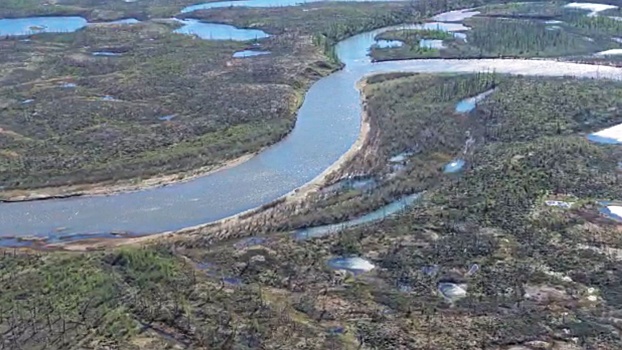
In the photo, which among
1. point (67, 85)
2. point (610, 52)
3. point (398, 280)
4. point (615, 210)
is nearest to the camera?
point (398, 280)

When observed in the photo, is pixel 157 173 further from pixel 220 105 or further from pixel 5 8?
pixel 5 8

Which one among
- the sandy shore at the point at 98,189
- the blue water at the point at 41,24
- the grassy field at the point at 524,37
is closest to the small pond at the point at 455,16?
the grassy field at the point at 524,37

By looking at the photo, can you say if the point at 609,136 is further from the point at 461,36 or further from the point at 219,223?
the point at 461,36

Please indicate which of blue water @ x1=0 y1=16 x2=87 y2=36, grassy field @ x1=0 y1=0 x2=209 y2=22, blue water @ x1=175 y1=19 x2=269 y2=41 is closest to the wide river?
blue water @ x1=175 y1=19 x2=269 y2=41

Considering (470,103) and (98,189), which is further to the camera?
(470,103)

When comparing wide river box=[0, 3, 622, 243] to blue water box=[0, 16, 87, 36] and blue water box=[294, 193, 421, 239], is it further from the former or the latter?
blue water box=[0, 16, 87, 36]

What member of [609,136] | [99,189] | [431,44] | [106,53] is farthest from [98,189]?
[431,44]
